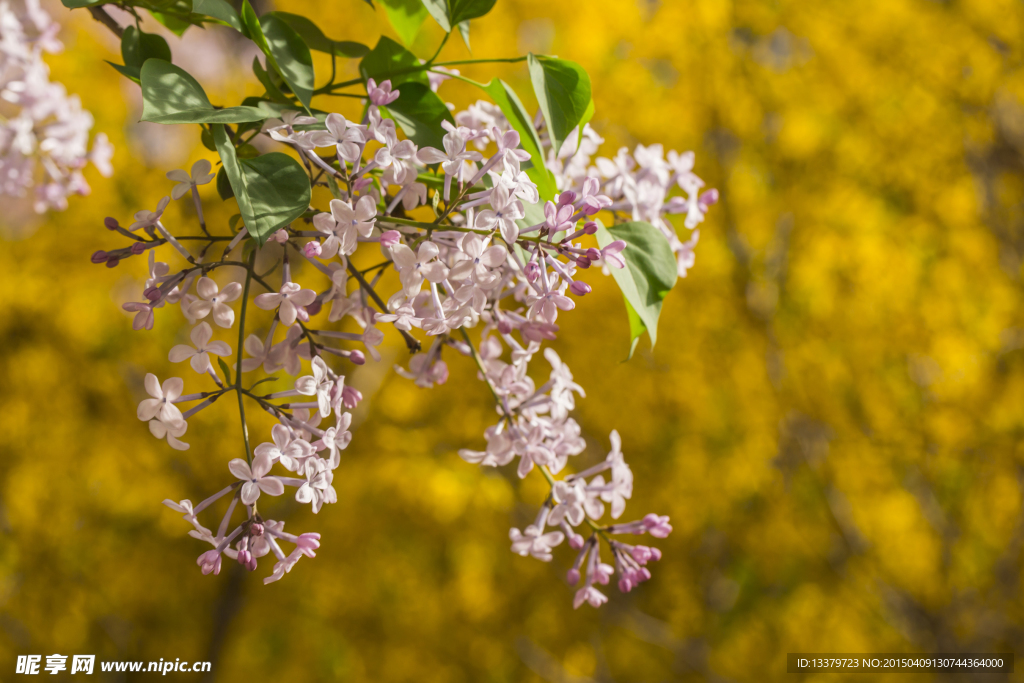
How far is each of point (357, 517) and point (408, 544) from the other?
0.55 m

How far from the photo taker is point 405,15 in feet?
1.74

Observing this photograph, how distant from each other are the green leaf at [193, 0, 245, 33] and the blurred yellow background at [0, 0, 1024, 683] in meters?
2.26

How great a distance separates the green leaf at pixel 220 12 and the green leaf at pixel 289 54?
2 cm

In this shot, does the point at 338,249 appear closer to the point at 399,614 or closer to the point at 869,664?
the point at 869,664

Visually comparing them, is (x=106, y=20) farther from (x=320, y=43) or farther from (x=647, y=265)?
(x=647, y=265)

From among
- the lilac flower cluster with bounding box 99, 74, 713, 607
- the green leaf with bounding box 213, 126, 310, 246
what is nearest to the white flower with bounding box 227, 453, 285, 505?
the lilac flower cluster with bounding box 99, 74, 713, 607

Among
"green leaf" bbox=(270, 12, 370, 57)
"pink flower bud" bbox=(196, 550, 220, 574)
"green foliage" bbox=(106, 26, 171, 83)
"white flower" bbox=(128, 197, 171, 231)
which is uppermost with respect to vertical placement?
"green leaf" bbox=(270, 12, 370, 57)

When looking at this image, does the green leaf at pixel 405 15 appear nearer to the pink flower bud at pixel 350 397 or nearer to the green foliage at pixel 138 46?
the green foliage at pixel 138 46

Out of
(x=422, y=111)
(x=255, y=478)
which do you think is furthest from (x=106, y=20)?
(x=255, y=478)

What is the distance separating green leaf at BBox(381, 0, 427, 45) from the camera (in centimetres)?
52

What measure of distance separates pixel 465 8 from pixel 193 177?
0.21 m

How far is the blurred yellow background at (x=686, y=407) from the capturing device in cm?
270

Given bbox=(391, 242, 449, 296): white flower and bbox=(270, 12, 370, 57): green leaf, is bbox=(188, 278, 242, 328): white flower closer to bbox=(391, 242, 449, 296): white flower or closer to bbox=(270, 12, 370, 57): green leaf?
bbox=(391, 242, 449, 296): white flower

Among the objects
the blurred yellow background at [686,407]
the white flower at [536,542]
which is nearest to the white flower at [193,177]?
the white flower at [536,542]
